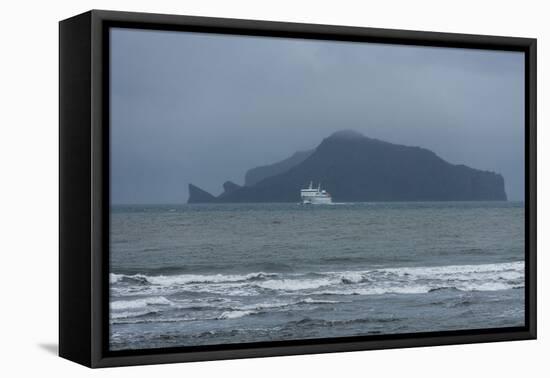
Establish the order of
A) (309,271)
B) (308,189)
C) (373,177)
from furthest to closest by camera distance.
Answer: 1. (373,177)
2. (308,189)
3. (309,271)

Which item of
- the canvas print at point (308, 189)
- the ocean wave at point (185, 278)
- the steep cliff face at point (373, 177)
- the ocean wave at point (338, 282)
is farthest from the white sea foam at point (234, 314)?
the steep cliff face at point (373, 177)

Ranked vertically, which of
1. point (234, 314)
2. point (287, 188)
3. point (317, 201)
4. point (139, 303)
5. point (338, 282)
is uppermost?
point (287, 188)

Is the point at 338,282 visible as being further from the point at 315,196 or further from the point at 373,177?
the point at 373,177

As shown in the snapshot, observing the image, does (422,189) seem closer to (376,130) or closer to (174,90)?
(376,130)

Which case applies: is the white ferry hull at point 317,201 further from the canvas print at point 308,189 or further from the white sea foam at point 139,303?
the white sea foam at point 139,303

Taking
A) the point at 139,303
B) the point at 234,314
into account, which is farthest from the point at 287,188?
the point at 139,303

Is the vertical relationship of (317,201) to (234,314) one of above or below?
above

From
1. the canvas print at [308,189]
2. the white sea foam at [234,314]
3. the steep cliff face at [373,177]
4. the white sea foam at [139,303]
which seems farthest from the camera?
the steep cliff face at [373,177]

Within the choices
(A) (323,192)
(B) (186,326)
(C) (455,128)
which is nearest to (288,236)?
(A) (323,192)
